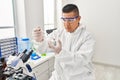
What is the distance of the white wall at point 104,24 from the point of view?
136 inches

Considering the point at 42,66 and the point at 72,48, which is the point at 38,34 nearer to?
the point at 72,48

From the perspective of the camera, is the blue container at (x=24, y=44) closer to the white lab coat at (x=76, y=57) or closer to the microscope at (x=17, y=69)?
the white lab coat at (x=76, y=57)

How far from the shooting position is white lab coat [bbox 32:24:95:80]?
1.18 m

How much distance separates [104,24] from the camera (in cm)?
358

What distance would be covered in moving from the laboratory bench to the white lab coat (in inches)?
11.1

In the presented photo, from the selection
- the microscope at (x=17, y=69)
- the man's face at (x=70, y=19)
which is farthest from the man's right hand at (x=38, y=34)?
the microscope at (x=17, y=69)

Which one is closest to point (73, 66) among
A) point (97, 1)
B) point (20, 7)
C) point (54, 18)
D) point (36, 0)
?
point (20, 7)

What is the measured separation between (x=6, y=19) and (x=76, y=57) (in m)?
1.53

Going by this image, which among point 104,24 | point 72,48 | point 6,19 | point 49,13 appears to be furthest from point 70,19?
point 104,24

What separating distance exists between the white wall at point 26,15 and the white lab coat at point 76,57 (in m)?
0.86

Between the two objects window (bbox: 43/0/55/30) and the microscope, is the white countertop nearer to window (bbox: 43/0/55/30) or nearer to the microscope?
the microscope

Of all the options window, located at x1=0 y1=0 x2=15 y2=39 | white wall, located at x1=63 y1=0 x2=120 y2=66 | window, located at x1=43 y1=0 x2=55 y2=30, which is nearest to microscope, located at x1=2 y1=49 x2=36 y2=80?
window, located at x1=0 y1=0 x2=15 y2=39

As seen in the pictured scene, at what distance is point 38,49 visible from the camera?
1569 millimetres

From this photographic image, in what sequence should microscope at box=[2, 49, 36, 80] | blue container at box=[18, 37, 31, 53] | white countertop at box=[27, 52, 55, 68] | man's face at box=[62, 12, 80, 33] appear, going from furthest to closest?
blue container at box=[18, 37, 31, 53] → white countertop at box=[27, 52, 55, 68] → man's face at box=[62, 12, 80, 33] → microscope at box=[2, 49, 36, 80]
